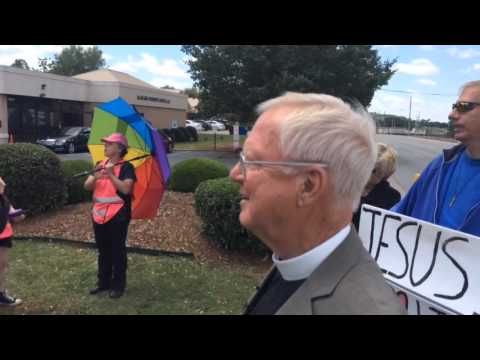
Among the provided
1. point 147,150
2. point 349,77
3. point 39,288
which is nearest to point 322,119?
point 147,150

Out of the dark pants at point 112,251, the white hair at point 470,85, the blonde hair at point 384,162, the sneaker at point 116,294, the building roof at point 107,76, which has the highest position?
the building roof at point 107,76

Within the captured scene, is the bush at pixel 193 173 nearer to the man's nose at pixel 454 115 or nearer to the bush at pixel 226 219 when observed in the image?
the bush at pixel 226 219

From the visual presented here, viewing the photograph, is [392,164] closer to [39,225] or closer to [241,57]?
[39,225]

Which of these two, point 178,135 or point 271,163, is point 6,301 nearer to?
point 271,163

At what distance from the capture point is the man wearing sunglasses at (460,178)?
2278 mm

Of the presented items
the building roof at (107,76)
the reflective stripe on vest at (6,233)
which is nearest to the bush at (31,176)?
the reflective stripe on vest at (6,233)

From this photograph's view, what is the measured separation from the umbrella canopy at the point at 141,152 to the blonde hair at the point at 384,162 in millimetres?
2436

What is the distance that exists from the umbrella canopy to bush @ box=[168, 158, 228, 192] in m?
4.06

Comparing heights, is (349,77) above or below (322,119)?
above

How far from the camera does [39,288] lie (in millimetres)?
5152

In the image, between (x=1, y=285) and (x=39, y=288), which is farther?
(x=39, y=288)

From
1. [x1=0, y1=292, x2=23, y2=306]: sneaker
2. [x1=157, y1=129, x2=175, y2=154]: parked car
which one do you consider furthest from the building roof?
[x1=0, y1=292, x2=23, y2=306]: sneaker

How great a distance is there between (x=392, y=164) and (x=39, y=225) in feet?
20.3

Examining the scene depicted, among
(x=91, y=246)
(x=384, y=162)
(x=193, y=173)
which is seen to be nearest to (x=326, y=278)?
(x=384, y=162)
